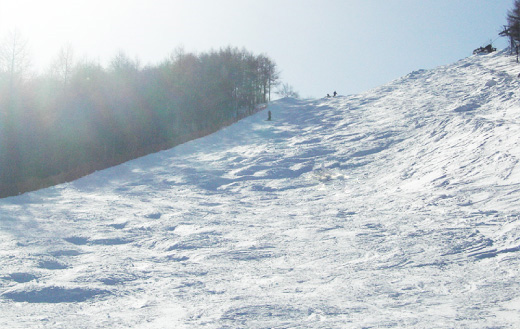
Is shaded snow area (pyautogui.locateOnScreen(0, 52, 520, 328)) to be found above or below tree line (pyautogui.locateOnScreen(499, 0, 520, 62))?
below

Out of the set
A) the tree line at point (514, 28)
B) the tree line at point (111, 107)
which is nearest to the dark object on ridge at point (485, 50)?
the tree line at point (514, 28)

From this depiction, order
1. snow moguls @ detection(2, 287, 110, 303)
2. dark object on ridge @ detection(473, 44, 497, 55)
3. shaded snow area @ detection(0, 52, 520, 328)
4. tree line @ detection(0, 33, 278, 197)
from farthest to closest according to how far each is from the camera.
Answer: dark object on ridge @ detection(473, 44, 497, 55), tree line @ detection(0, 33, 278, 197), snow moguls @ detection(2, 287, 110, 303), shaded snow area @ detection(0, 52, 520, 328)

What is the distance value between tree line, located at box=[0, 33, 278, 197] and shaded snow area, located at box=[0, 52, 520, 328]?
5247 millimetres

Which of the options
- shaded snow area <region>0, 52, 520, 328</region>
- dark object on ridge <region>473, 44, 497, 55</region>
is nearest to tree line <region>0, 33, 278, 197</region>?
shaded snow area <region>0, 52, 520, 328</region>

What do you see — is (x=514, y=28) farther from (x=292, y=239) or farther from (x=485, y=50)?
(x=292, y=239)

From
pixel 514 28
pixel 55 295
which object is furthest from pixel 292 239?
pixel 514 28

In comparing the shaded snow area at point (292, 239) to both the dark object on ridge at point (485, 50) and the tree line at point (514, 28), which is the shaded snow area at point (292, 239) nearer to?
the tree line at point (514, 28)

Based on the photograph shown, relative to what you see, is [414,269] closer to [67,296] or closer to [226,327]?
[226,327]

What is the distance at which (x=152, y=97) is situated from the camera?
133ft

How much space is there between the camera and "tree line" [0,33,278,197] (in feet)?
85.1

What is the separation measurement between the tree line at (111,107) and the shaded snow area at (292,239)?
525cm

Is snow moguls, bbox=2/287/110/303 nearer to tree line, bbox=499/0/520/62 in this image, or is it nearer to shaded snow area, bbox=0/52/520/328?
shaded snow area, bbox=0/52/520/328

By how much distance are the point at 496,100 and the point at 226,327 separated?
16711 mm

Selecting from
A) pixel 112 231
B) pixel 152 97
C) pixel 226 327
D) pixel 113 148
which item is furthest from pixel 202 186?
pixel 152 97
